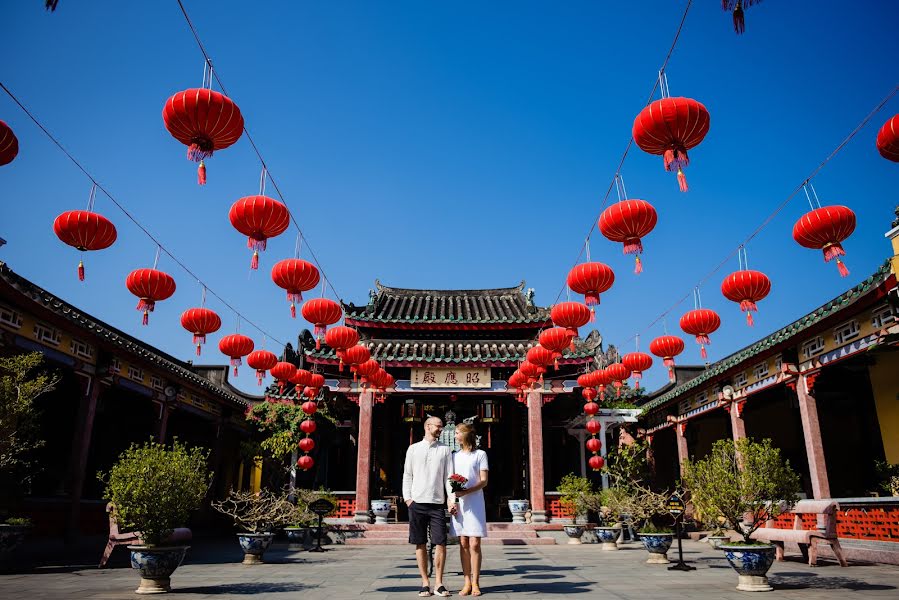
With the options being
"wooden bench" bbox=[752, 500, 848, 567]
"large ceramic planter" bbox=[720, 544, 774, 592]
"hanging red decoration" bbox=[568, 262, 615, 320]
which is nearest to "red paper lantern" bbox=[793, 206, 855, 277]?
"hanging red decoration" bbox=[568, 262, 615, 320]

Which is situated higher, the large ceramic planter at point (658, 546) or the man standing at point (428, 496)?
the man standing at point (428, 496)

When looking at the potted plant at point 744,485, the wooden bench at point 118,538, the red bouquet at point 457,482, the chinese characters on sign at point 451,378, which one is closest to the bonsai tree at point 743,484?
the potted plant at point 744,485

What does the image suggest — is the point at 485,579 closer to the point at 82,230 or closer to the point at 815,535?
the point at 815,535

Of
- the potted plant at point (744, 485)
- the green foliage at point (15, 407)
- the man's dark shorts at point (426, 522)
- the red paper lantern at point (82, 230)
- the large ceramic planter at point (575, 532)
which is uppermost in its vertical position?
the red paper lantern at point (82, 230)

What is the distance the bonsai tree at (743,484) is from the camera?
253 inches

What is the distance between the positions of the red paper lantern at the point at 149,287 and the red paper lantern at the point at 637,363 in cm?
1001

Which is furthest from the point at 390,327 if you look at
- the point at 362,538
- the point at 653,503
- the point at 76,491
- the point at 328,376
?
the point at 653,503

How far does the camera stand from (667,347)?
12.3 metres

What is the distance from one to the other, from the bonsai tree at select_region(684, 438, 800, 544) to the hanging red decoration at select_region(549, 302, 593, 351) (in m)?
4.10

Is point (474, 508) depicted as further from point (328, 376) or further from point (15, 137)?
point (328, 376)

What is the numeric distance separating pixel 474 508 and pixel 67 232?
21.3ft

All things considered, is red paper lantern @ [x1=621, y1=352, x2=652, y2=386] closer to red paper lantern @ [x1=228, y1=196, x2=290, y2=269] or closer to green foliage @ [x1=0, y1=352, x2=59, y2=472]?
red paper lantern @ [x1=228, y1=196, x2=290, y2=269]

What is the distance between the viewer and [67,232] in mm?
7570

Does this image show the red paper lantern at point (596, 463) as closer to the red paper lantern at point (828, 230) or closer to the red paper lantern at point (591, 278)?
the red paper lantern at point (591, 278)
